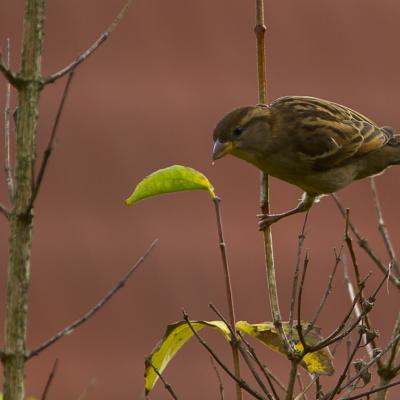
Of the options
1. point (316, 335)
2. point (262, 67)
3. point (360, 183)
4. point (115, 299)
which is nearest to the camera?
point (316, 335)

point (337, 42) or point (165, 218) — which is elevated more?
point (337, 42)

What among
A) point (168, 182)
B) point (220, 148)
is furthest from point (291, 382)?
point (220, 148)

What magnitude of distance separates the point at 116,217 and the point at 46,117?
988 millimetres

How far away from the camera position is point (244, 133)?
15.3 ft

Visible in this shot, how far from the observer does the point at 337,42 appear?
32.1ft

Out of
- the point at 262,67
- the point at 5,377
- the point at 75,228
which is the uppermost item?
the point at 75,228

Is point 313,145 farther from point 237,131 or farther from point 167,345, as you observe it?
point 167,345

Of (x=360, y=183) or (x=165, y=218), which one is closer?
(x=165, y=218)

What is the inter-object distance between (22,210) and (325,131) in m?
2.77

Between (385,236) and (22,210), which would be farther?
(385,236)

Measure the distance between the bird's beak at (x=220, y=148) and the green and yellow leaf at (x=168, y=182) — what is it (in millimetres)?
1209

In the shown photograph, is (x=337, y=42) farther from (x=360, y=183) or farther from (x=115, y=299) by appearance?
(x=115, y=299)

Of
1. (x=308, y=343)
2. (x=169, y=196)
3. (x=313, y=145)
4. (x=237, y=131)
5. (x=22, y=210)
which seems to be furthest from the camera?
(x=169, y=196)

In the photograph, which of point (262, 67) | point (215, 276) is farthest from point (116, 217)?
point (262, 67)
